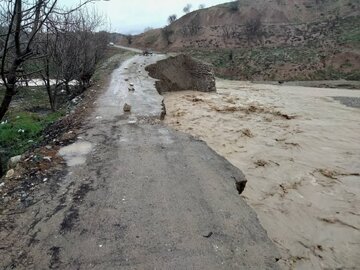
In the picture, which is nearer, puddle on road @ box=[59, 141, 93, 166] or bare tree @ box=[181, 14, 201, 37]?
puddle on road @ box=[59, 141, 93, 166]

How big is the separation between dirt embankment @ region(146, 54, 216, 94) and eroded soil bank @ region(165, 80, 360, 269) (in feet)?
9.85

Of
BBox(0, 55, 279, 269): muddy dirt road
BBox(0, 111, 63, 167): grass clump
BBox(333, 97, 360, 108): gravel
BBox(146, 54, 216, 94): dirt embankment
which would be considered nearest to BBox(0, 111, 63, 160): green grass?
BBox(0, 111, 63, 167): grass clump

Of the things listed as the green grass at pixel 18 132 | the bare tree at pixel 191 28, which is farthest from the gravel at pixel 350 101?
the bare tree at pixel 191 28

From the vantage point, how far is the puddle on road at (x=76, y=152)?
581 cm

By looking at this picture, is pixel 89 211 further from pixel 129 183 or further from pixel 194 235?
pixel 194 235

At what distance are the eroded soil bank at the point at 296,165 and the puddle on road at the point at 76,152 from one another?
9.93ft

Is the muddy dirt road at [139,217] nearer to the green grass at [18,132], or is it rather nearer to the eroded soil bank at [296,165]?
the eroded soil bank at [296,165]

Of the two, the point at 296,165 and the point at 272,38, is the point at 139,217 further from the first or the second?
the point at 272,38

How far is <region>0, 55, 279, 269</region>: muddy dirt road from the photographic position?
3.49 m

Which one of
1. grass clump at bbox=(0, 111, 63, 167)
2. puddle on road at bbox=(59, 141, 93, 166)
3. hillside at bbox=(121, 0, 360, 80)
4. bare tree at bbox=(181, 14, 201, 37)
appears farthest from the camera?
bare tree at bbox=(181, 14, 201, 37)

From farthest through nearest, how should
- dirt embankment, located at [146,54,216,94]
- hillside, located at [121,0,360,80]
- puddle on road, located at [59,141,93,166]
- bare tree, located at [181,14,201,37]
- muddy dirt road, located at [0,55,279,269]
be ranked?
bare tree, located at [181,14,201,37] < hillside, located at [121,0,360,80] < dirt embankment, located at [146,54,216,94] < puddle on road, located at [59,141,93,166] < muddy dirt road, located at [0,55,279,269]

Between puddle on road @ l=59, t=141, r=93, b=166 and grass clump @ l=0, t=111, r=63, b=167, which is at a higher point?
puddle on road @ l=59, t=141, r=93, b=166

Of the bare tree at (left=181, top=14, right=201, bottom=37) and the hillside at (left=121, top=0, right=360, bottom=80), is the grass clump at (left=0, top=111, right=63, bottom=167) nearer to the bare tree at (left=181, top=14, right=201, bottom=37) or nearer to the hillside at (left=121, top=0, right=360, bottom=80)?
the hillside at (left=121, top=0, right=360, bottom=80)

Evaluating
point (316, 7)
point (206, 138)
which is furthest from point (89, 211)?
point (316, 7)
